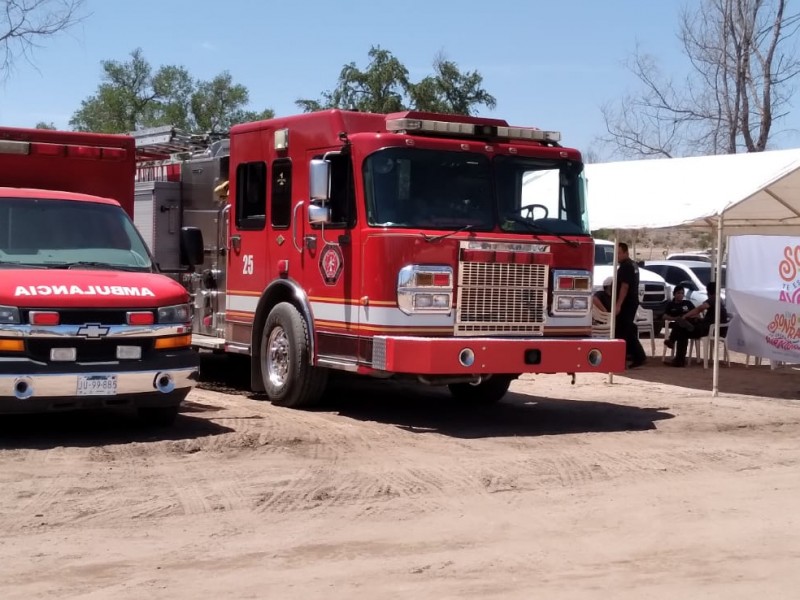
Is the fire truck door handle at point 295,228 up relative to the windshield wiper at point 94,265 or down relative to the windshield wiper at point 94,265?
up

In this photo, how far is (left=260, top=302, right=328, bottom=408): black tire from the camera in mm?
11281

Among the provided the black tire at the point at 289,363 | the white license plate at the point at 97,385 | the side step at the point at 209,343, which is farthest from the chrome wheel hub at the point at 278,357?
the white license plate at the point at 97,385

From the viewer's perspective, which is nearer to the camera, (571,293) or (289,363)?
(571,293)

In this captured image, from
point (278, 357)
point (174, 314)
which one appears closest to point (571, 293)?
point (278, 357)

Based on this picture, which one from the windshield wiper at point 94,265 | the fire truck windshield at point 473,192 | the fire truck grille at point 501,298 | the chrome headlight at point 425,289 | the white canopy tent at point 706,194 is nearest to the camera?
the windshield wiper at point 94,265

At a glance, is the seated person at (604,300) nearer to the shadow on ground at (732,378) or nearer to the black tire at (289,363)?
the shadow on ground at (732,378)

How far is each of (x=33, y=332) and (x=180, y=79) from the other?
43520mm

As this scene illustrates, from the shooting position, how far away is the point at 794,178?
1444cm

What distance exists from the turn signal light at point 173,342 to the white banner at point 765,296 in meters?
9.88

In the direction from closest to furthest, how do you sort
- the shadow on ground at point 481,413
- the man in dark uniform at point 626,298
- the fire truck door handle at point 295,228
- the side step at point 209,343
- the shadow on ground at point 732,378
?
the shadow on ground at point 481,413, the fire truck door handle at point 295,228, the side step at point 209,343, the shadow on ground at point 732,378, the man in dark uniform at point 626,298

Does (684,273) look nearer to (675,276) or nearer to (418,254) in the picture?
(675,276)

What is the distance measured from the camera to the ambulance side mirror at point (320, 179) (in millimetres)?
10648

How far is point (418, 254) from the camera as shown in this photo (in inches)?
406

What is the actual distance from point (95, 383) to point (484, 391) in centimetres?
495
